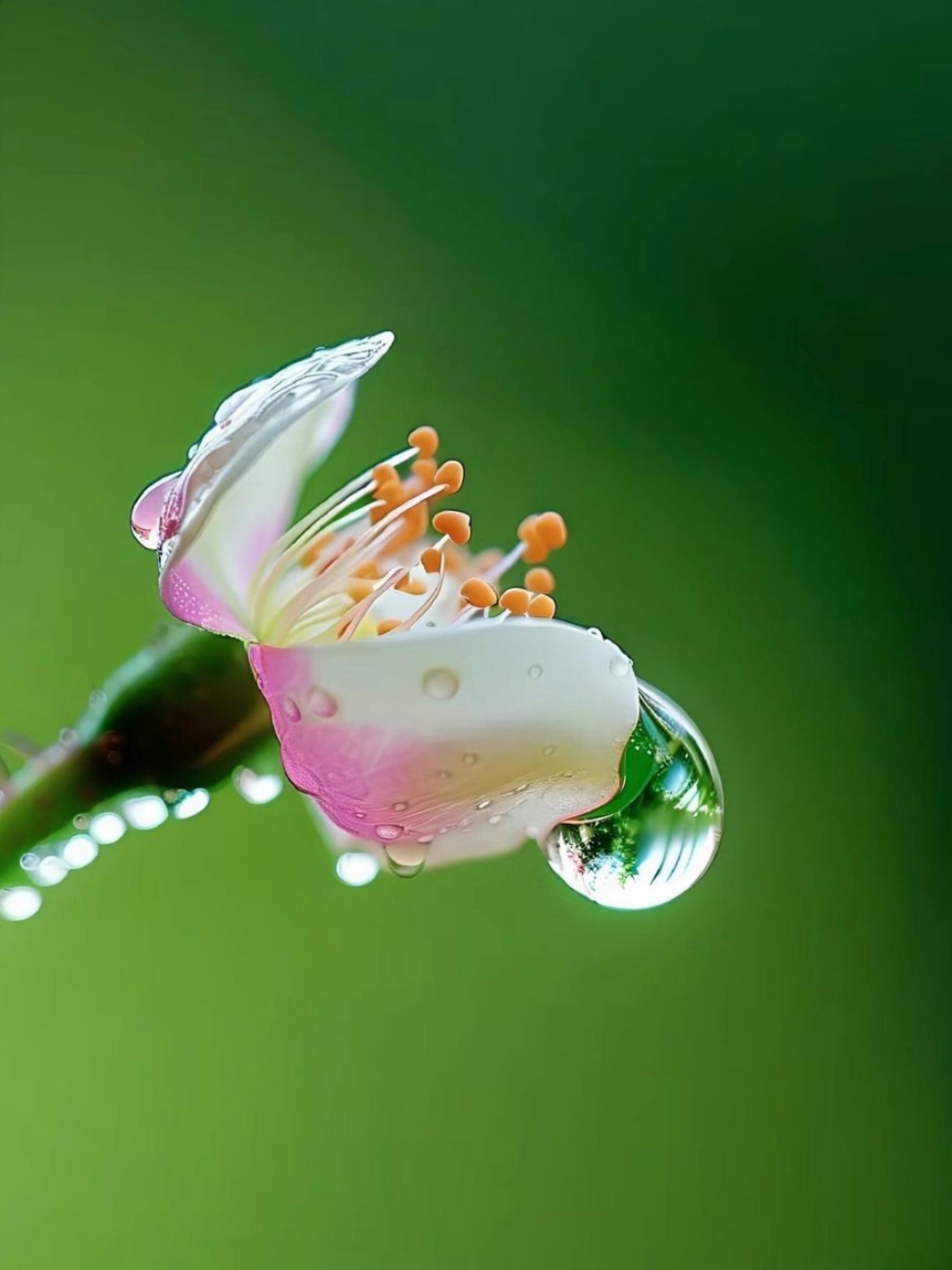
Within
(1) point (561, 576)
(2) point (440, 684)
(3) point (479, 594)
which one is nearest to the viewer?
(2) point (440, 684)

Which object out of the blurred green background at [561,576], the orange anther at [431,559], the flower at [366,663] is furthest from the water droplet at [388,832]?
the blurred green background at [561,576]

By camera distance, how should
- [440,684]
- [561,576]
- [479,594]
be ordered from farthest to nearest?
[561,576], [479,594], [440,684]

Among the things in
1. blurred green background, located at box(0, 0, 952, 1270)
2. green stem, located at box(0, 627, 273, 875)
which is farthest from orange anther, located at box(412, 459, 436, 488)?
blurred green background, located at box(0, 0, 952, 1270)

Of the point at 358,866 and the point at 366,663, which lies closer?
the point at 366,663

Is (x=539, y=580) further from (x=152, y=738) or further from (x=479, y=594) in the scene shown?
(x=152, y=738)

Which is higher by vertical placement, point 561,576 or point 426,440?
point 561,576

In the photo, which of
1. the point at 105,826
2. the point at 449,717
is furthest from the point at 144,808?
the point at 449,717

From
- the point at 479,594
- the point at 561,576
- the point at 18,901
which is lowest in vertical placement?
the point at 18,901

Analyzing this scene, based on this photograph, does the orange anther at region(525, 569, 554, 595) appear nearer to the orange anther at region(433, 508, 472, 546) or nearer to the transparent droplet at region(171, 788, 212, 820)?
the orange anther at region(433, 508, 472, 546)
